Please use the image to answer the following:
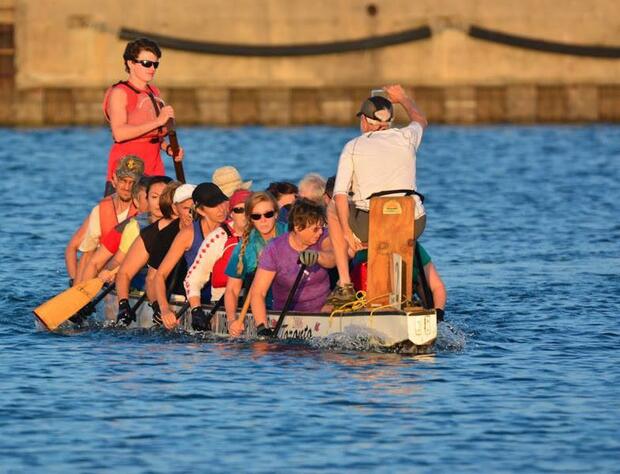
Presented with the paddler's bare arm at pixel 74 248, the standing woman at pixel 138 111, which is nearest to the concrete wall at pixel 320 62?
the paddler's bare arm at pixel 74 248

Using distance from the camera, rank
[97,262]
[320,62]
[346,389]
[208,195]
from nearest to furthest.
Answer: [346,389]
[208,195]
[97,262]
[320,62]

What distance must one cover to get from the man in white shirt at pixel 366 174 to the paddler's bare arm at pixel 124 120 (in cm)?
273

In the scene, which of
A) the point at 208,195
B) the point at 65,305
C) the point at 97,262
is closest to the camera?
the point at 208,195

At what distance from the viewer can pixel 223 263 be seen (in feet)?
60.7

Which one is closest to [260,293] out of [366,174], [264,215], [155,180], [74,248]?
[264,215]

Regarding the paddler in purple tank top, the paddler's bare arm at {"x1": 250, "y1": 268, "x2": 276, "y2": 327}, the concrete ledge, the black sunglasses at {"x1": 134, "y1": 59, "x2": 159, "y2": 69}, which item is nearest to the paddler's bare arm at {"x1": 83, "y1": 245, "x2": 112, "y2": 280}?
the black sunglasses at {"x1": 134, "y1": 59, "x2": 159, "y2": 69}

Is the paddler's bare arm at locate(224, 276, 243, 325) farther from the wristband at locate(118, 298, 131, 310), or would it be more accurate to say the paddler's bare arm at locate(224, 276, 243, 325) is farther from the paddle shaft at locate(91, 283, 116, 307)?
the paddle shaft at locate(91, 283, 116, 307)

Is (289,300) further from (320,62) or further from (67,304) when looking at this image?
(320,62)

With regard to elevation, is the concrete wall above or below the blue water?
above

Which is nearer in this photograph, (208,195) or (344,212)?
(344,212)

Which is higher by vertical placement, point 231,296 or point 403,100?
point 403,100

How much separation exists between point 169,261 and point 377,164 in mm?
2490

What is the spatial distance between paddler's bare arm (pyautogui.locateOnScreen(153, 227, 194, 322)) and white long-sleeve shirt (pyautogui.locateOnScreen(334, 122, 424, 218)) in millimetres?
1896

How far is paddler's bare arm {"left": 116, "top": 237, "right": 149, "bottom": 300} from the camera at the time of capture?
19094mm
